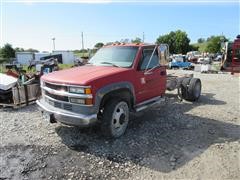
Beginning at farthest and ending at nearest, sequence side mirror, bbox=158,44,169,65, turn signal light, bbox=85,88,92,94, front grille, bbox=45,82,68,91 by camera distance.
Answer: side mirror, bbox=158,44,169,65 < front grille, bbox=45,82,68,91 < turn signal light, bbox=85,88,92,94

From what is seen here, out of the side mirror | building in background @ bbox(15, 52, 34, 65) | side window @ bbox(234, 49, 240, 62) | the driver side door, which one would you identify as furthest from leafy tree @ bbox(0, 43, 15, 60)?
side window @ bbox(234, 49, 240, 62)

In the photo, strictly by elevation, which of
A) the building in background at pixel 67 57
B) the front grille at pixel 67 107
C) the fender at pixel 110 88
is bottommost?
the building in background at pixel 67 57

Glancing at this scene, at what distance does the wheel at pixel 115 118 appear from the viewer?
5.30m

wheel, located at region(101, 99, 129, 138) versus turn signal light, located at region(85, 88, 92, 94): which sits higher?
turn signal light, located at region(85, 88, 92, 94)

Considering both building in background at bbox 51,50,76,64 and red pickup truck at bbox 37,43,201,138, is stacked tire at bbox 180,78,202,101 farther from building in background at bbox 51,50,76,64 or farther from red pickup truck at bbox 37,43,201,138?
building in background at bbox 51,50,76,64

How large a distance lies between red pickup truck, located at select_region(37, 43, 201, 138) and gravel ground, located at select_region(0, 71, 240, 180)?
1.80 feet

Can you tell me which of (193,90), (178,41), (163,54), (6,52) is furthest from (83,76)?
(178,41)

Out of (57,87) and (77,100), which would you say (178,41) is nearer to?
(57,87)

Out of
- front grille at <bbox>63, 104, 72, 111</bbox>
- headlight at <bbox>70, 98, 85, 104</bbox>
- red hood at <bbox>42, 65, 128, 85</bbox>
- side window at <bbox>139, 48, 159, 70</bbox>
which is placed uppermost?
side window at <bbox>139, 48, 159, 70</bbox>

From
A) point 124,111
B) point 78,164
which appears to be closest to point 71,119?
point 78,164

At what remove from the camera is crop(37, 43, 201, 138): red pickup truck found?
16.4ft

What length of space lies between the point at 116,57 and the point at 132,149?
2.42 m

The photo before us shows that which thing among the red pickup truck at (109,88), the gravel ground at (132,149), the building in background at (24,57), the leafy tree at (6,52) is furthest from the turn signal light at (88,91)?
the leafy tree at (6,52)

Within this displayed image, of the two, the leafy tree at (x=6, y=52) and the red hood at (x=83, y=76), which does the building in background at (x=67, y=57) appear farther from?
the red hood at (x=83, y=76)
